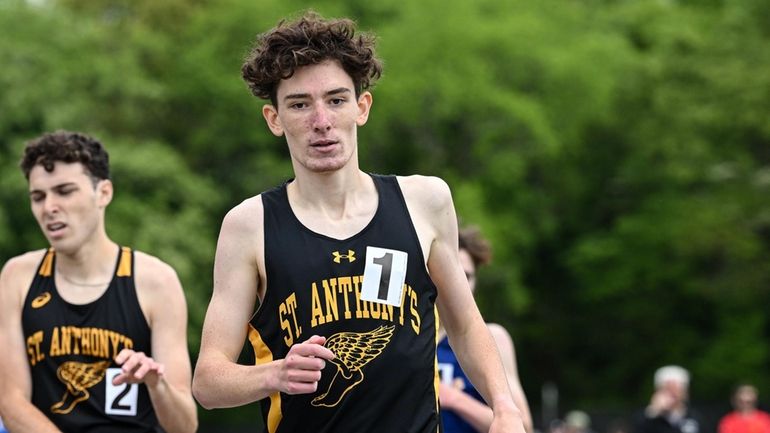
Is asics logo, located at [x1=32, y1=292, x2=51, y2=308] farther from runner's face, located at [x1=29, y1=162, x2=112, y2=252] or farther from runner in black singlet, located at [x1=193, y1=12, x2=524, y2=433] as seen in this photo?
runner in black singlet, located at [x1=193, y1=12, x2=524, y2=433]

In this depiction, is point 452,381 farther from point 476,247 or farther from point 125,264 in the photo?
point 125,264

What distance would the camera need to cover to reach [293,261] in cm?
539

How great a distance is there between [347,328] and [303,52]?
98 cm

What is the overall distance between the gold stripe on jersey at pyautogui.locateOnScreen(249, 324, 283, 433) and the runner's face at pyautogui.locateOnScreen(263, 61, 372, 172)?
634mm

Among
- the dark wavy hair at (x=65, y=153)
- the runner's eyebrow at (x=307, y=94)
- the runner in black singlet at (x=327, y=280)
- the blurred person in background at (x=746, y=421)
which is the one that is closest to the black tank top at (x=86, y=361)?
the dark wavy hair at (x=65, y=153)

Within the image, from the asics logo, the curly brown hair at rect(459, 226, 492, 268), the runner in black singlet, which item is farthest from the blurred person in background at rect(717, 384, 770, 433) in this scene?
the runner in black singlet

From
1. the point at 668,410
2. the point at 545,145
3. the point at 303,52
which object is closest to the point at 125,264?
the point at 303,52

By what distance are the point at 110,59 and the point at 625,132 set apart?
53.2 feet

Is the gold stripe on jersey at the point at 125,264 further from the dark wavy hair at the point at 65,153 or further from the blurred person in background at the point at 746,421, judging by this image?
the blurred person in background at the point at 746,421

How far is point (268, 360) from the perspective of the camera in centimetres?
543

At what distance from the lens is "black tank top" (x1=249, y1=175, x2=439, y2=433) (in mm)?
5352

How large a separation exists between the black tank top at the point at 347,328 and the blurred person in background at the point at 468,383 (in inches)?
93.6

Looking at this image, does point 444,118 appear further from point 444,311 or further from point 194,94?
point 444,311

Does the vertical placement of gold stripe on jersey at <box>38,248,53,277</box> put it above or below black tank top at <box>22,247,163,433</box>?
above
